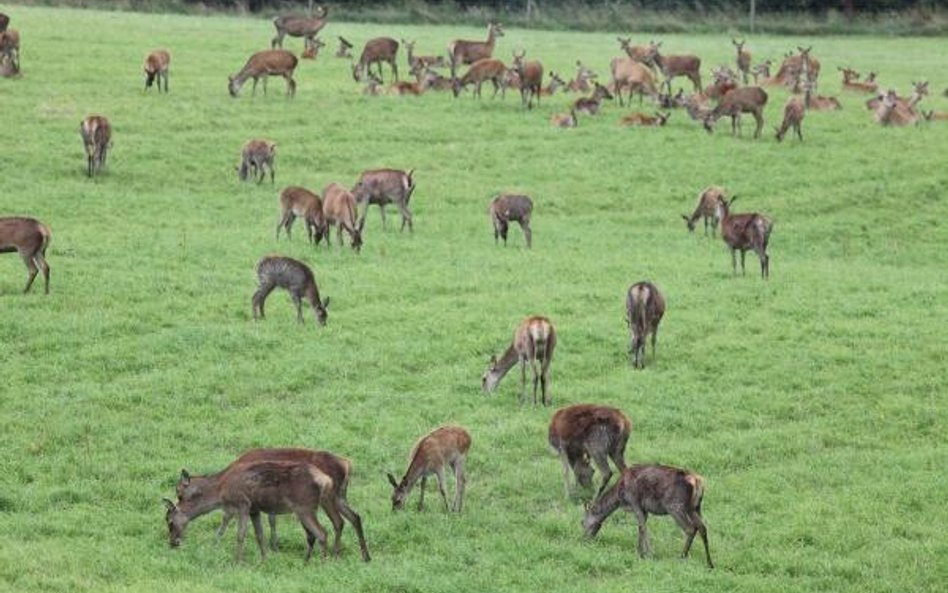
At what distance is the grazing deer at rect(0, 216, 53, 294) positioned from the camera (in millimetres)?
22125

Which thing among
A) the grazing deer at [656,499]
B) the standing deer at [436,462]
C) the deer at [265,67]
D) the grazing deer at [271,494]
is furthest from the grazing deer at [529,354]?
the deer at [265,67]

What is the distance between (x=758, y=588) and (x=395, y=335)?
8284 millimetres

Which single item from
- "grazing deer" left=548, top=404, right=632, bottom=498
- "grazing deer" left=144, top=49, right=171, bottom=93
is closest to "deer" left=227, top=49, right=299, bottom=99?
"grazing deer" left=144, top=49, right=171, bottom=93

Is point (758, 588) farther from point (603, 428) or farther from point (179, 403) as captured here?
point (179, 403)

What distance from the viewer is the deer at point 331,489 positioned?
1414 centimetres

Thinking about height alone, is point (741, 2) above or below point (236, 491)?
above

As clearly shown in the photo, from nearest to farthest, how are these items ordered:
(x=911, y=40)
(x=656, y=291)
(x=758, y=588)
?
1. (x=758, y=588)
2. (x=656, y=291)
3. (x=911, y=40)

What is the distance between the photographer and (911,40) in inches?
2352

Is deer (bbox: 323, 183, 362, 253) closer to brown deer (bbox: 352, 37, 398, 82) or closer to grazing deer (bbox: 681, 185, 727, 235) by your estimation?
grazing deer (bbox: 681, 185, 727, 235)

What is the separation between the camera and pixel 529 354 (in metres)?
18.7

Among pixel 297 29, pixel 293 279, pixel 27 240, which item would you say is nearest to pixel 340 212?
pixel 293 279

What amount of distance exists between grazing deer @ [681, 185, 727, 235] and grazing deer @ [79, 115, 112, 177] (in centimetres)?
1061

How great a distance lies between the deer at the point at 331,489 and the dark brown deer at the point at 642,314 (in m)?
6.52

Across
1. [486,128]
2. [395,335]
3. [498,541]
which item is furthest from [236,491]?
[486,128]
